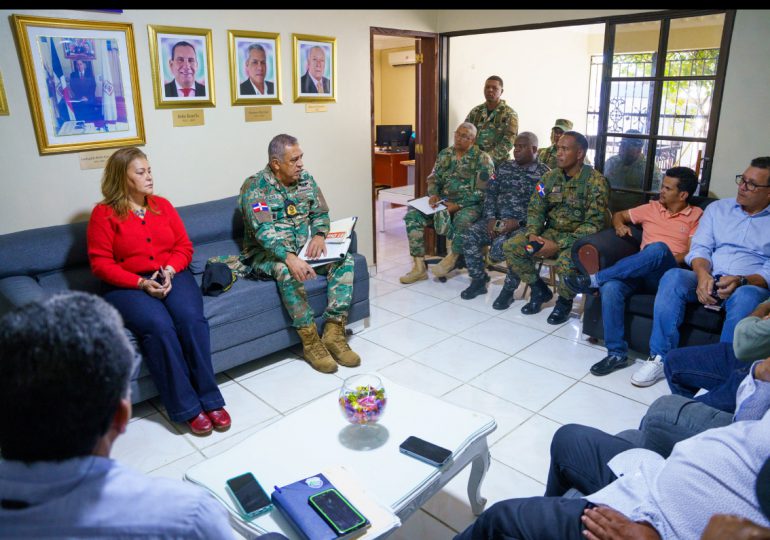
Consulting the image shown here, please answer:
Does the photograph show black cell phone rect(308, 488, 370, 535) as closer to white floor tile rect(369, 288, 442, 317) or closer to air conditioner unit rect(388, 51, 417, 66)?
white floor tile rect(369, 288, 442, 317)

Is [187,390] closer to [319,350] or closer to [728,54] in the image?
[319,350]

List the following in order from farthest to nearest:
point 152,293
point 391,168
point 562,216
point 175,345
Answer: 1. point 391,168
2. point 562,216
3. point 152,293
4. point 175,345

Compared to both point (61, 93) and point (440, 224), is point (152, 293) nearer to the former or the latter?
point (61, 93)

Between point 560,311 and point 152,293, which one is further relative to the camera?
point 560,311

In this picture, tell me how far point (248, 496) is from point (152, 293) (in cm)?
141

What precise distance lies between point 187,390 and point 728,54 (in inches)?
139

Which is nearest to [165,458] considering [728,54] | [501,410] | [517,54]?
[501,410]

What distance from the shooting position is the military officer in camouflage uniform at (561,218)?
3.57 meters

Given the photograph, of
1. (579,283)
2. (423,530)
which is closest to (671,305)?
(579,283)

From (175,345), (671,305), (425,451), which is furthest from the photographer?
(671,305)

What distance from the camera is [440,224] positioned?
4430 mm

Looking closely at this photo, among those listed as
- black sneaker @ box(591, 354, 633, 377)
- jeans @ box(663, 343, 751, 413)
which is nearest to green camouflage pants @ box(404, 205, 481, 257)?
black sneaker @ box(591, 354, 633, 377)

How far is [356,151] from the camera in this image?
4.41m

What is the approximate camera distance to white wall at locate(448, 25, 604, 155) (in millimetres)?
5207
